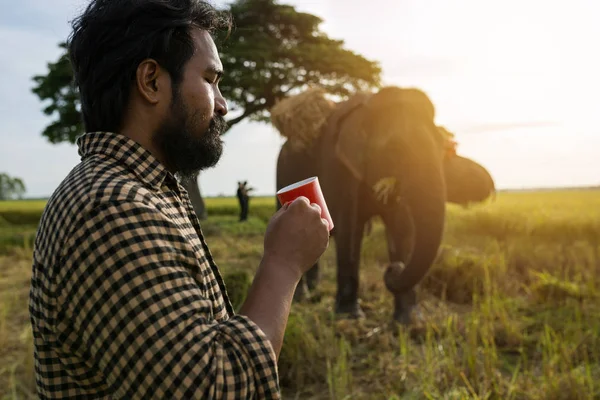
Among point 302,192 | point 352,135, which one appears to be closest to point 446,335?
point 352,135

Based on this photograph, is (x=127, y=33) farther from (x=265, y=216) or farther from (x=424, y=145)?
(x=265, y=216)

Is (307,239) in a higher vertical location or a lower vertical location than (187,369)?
higher

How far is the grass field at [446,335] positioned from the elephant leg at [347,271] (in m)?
0.16

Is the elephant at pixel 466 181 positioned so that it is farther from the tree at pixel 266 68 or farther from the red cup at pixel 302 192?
the tree at pixel 266 68

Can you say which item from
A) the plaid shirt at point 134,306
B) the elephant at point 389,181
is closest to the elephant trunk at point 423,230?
the elephant at point 389,181

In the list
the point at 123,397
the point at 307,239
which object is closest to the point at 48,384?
the point at 123,397

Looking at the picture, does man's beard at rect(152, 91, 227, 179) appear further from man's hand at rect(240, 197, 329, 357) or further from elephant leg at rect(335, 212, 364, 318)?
elephant leg at rect(335, 212, 364, 318)

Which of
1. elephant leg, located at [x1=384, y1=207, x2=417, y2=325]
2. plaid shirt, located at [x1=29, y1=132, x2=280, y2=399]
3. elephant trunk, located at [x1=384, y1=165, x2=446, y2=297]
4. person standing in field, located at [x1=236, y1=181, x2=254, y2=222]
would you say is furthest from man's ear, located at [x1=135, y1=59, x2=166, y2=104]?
person standing in field, located at [x1=236, y1=181, x2=254, y2=222]

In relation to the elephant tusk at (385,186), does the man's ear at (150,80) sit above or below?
above

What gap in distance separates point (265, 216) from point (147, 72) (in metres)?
16.0

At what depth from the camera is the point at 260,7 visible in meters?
17.2

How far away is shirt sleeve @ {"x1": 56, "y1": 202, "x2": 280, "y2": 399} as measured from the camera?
3.20ft

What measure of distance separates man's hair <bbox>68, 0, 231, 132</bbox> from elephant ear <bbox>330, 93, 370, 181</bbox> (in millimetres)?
3505

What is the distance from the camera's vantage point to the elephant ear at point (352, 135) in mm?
4812
